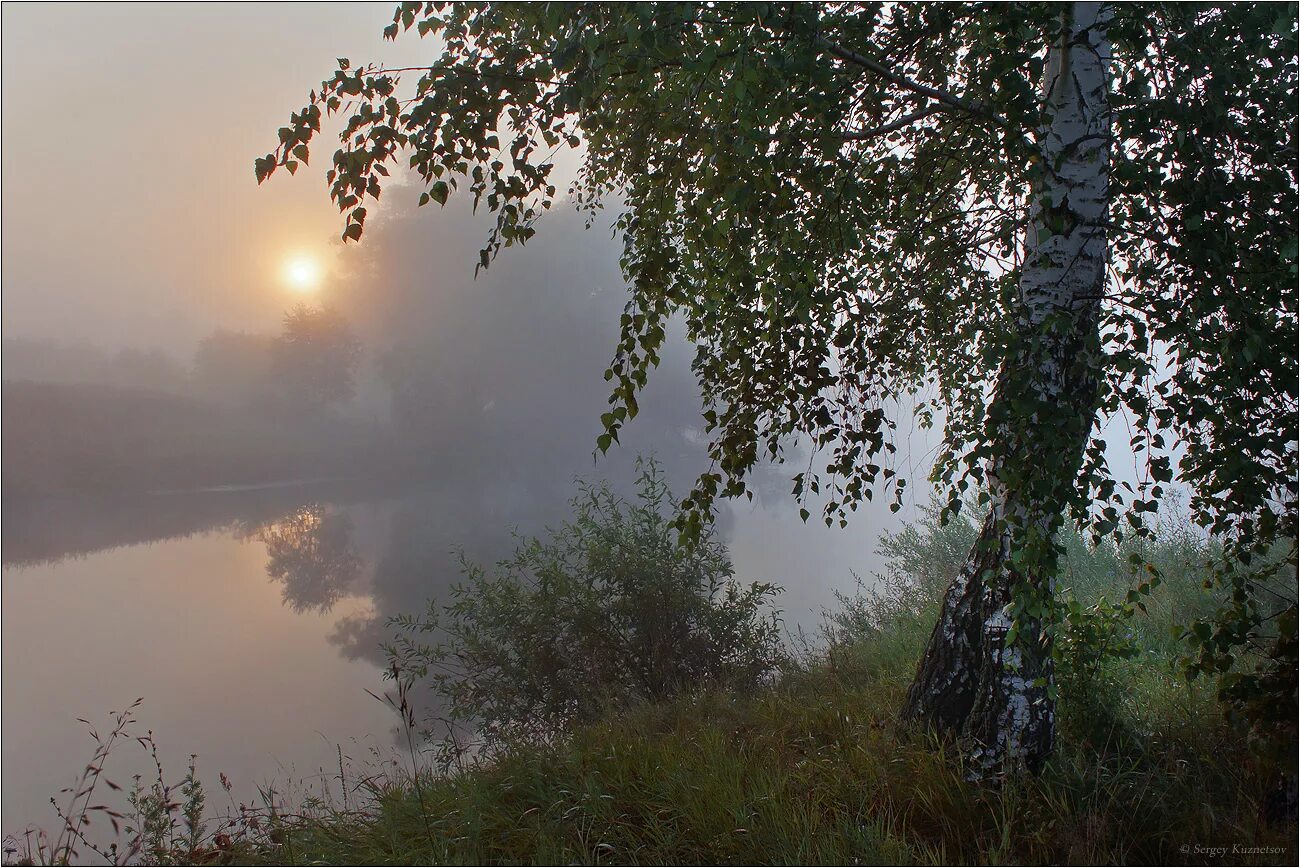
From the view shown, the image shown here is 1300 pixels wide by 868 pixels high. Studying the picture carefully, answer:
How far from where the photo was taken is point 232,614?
23.5 feet

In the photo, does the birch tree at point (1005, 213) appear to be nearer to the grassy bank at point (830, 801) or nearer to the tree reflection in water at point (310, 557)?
the grassy bank at point (830, 801)

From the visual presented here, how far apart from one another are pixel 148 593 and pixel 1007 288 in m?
8.93

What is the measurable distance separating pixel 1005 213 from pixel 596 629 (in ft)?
12.1

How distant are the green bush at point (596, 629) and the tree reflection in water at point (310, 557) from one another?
3368 mm

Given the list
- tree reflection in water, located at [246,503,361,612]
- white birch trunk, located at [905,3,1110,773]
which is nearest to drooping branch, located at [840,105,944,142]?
white birch trunk, located at [905,3,1110,773]

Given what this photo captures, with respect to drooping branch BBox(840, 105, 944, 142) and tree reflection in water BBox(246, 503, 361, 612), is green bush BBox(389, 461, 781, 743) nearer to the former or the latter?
drooping branch BBox(840, 105, 944, 142)

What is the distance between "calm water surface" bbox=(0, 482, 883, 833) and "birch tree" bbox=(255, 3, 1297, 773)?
326 centimetres

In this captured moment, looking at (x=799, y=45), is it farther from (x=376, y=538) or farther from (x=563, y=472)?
(x=563, y=472)

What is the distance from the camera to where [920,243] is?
118 inches

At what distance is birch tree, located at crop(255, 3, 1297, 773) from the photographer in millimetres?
1626

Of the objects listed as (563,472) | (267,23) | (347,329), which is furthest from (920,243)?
(347,329)

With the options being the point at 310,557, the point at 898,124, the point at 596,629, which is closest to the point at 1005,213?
the point at 898,124

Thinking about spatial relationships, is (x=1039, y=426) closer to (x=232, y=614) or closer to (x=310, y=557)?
(x=232, y=614)

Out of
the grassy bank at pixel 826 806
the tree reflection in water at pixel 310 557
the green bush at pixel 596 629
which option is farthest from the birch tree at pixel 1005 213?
the tree reflection in water at pixel 310 557
